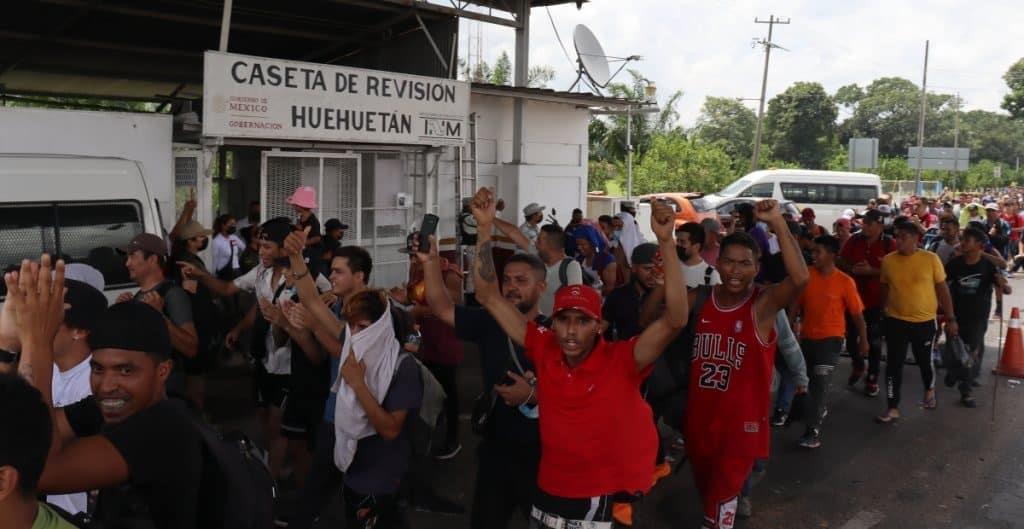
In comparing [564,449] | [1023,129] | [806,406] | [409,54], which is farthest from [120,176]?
[1023,129]

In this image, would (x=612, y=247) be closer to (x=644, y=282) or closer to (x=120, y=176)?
(x=644, y=282)

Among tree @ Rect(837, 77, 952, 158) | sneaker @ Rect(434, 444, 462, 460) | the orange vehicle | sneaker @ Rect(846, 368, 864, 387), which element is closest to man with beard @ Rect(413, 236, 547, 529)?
sneaker @ Rect(434, 444, 462, 460)

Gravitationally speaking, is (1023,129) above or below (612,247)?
above

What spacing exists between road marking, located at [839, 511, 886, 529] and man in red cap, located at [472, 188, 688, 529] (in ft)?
8.50

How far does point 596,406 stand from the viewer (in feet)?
9.70

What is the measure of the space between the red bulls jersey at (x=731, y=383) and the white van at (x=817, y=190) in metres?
22.6

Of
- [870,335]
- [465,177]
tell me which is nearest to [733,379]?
[870,335]

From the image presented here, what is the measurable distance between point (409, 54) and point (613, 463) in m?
12.7

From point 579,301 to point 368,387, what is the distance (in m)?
1.05

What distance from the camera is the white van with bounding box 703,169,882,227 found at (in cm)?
2600

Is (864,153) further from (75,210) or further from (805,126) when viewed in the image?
(805,126)

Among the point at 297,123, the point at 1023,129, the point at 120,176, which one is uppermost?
the point at 1023,129

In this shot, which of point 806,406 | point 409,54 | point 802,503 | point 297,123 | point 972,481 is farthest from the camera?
point 409,54

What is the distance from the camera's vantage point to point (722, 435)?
3.96 m
